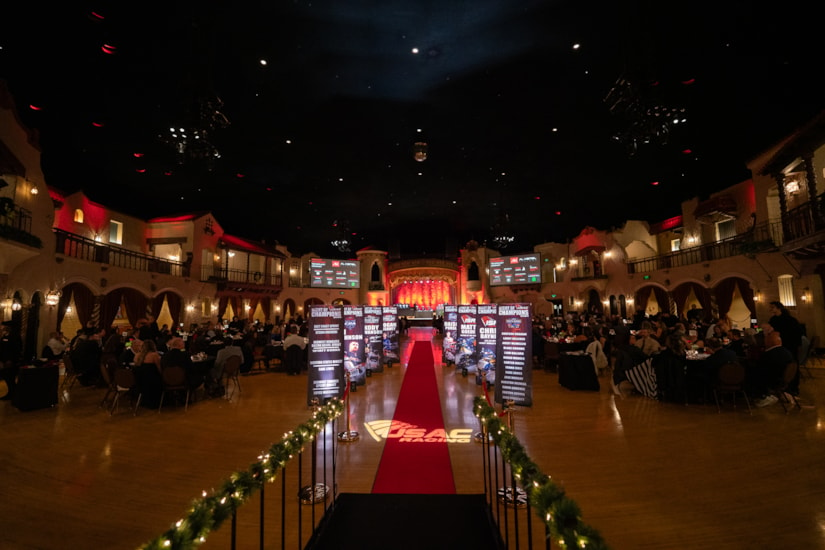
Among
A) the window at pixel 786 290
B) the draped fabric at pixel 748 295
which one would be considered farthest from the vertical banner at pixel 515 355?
A: the draped fabric at pixel 748 295

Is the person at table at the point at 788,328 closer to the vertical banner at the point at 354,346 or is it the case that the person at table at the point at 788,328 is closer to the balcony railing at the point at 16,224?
the vertical banner at the point at 354,346

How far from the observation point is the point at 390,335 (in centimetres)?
1179

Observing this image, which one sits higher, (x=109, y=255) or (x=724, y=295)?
(x=109, y=255)

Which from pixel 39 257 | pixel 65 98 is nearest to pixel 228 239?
pixel 39 257

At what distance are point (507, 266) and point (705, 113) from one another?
1261 cm

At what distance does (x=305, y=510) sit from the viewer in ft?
10.5

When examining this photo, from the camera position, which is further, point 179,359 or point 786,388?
point 179,359

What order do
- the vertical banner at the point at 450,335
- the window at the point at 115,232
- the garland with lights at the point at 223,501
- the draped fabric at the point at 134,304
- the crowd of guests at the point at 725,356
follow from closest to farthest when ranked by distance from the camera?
the garland with lights at the point at 223,501 < the crowd of guests at the point at 725,356 < the vertical banner at the point at 450,335 < the draped fabric at the point at 134,304 < the window at the point at 115,232

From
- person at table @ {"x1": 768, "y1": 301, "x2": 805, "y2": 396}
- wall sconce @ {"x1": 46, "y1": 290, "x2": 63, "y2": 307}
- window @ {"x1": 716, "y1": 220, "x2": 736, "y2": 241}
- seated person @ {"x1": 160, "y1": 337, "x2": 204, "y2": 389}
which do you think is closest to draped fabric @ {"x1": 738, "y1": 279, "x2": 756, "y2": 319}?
window @ {"x1": 716, "y1": 220, "x2": 736, "y2": 241}

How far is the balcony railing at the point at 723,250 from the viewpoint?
10.8 meters

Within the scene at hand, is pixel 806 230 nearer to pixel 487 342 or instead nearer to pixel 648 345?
pixel 648 345

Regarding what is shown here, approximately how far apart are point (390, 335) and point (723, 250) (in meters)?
12.9

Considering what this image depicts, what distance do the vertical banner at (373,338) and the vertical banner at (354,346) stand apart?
4.72 ft

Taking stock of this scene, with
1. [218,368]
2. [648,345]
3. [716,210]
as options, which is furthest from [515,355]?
[716,210]
